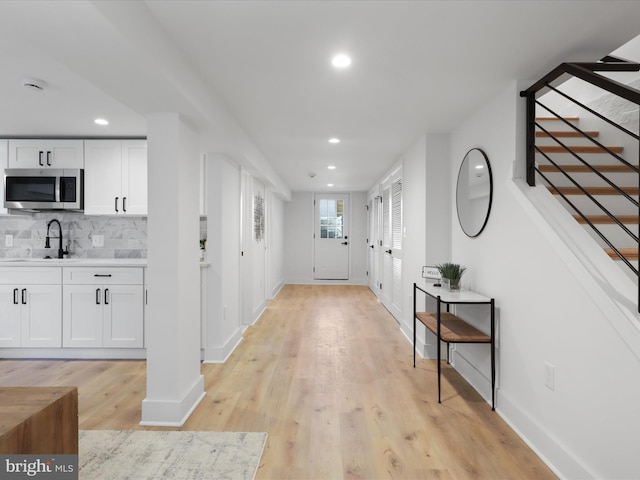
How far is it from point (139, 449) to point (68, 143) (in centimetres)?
324

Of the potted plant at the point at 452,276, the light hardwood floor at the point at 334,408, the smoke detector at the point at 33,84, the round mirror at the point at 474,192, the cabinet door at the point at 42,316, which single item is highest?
the smoke detector at the point at 33,84

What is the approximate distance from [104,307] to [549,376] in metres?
3.69

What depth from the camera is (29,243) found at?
4148 millimetres

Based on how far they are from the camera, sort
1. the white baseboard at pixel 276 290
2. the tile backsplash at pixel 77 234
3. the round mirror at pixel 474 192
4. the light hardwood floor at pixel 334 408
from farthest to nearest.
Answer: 1. the white baseboard at pixel 276 290
2. the tile backsplash at pixel 77 234
3. the round mirror at pixel 474 192
4. the light hardwood floor at pixel 334 408

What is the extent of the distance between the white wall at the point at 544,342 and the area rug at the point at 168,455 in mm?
1650

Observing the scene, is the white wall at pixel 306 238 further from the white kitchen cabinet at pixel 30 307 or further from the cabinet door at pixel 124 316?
the white kitchen cabinet at pixel 30 307

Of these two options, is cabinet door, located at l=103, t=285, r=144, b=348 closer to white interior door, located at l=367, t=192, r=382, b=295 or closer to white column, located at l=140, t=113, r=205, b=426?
white column, located at l=140, t=113, r=205, b=426

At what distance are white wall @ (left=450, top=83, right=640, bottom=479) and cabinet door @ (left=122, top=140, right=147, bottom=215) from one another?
10.7 feet

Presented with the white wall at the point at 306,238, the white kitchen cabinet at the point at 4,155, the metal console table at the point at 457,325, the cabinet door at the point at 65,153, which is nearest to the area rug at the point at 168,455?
the metal console table at the point at 457,325

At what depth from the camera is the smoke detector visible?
7.95ft

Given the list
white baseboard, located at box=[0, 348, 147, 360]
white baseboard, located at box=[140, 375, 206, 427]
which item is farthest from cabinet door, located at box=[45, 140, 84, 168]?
white baseboard, located at box=[140, 375, 206, 427]

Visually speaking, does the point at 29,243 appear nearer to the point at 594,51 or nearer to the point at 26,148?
the point at 26,148

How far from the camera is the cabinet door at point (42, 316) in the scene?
11.5ft

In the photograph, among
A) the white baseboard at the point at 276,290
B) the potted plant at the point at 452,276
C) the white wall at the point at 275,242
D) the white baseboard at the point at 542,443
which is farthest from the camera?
the white baseboard at the point at 276,290
